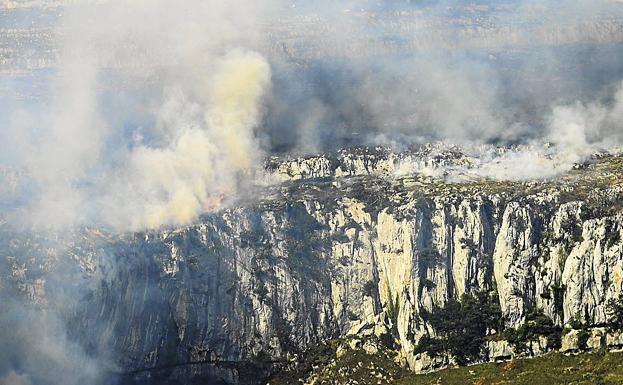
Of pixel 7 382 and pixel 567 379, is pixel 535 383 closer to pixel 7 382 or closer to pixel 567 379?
pixel 567 379

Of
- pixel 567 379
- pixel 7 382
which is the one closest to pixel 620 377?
pixel 567 379

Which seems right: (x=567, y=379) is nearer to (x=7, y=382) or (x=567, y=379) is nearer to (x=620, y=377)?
(x=620, y=377)

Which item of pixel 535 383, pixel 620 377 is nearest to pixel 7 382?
pixel 535 383

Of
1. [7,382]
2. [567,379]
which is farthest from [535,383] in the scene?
[7,382]

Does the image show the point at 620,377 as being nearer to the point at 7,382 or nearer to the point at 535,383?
the point at 535,383
